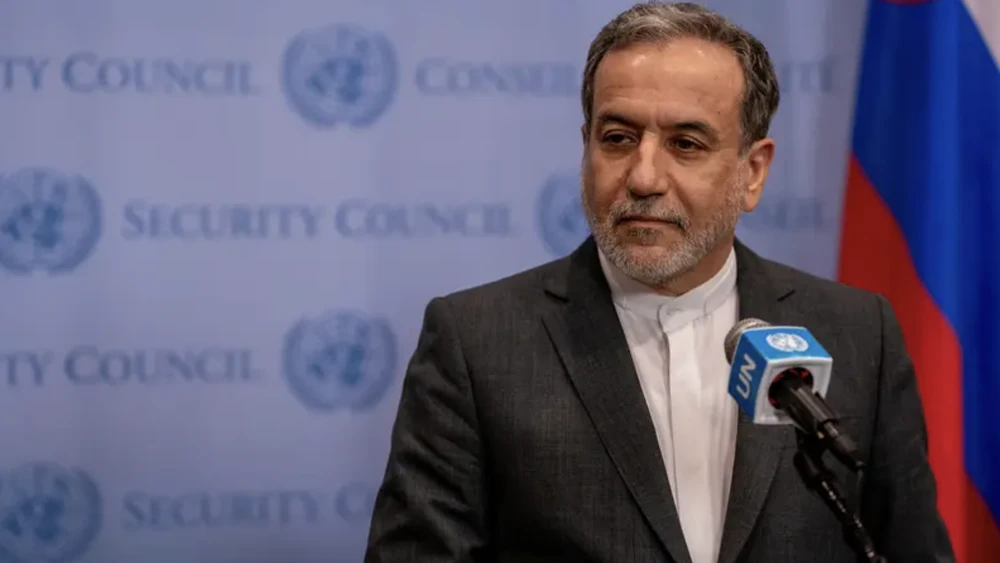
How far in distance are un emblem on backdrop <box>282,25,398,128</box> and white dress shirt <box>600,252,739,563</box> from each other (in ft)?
3.16

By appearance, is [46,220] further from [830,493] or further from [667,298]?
[830,493]

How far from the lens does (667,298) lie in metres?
2.38

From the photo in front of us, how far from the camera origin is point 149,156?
3.00m

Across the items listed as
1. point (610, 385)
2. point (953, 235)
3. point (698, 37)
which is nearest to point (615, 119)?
point (698, 37)

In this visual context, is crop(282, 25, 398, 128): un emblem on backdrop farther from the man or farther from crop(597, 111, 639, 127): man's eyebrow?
crop(597, 111, 639, 127): man's eyebrow

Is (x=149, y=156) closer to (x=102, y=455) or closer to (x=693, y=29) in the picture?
(x=102, y=455)

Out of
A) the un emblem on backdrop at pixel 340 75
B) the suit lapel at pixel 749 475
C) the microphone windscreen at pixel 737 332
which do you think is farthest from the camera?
the un emblem on backdrop at pixel 340 75

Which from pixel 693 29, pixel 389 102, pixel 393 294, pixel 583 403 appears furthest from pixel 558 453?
pixel 389 102

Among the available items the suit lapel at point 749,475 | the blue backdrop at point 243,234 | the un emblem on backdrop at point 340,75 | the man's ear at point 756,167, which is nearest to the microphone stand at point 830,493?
the suit lapel at point 749,475

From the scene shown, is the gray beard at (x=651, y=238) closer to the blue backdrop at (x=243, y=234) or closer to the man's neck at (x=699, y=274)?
the man's neck at (x=699, y=274)

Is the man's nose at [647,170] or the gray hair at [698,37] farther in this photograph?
the gray hair at [698,37]

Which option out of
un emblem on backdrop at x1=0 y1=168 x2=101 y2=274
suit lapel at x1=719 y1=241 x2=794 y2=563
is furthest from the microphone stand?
un emblem on backdrop at x1=0 y1=168 x2=101 y2=274

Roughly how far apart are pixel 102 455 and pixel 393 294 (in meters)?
0.83

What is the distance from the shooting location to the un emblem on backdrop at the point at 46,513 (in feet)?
9.67
